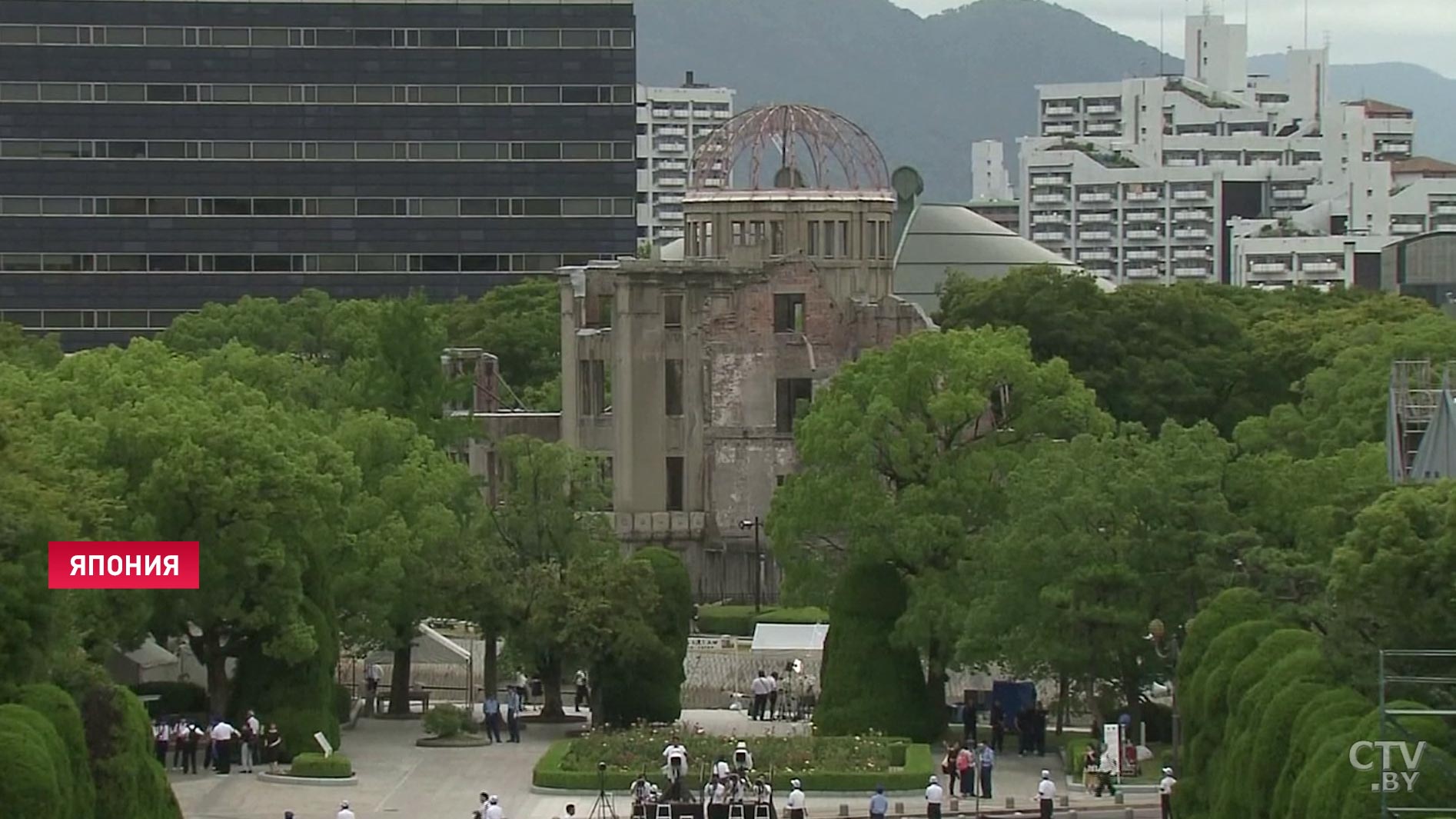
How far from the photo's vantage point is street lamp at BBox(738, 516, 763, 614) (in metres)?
110

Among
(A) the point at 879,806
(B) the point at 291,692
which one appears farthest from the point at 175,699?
(A) the point at 879,806

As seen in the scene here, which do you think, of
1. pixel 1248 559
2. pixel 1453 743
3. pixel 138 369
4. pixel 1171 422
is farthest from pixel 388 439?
pixel 1453 743

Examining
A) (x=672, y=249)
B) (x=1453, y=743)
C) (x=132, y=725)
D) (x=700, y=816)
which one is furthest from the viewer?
(x=672, y=249)

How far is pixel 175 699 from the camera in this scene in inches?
3199

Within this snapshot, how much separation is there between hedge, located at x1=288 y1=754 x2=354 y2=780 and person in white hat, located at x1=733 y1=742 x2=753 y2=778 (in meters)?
7.72

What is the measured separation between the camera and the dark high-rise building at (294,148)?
182875 millimetres

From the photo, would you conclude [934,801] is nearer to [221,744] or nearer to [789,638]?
[221,744]

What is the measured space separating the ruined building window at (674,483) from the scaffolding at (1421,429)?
124 feet

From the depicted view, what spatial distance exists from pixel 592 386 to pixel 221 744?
139ft

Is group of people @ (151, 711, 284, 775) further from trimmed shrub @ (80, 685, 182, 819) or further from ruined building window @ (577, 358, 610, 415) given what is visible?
ruined building window @ (577, 358, 610, 415)

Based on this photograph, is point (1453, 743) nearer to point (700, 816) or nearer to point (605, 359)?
point (700, 816)

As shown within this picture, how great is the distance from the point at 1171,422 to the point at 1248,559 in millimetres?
9763

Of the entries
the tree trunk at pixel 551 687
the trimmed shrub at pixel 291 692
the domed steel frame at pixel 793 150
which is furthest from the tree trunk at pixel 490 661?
the domed steel frame at pixel 793 150

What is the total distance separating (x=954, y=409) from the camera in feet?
282
